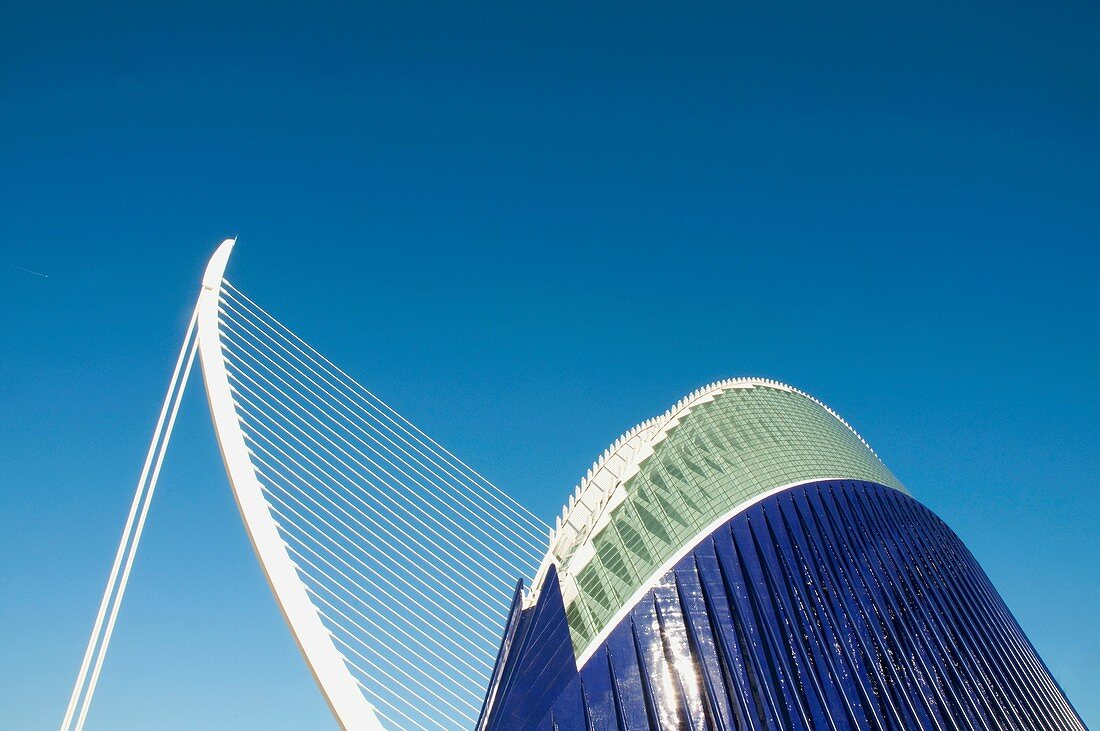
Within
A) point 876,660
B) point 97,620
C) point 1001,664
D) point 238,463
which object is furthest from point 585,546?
point 1001,664

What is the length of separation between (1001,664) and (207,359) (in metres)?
33.5

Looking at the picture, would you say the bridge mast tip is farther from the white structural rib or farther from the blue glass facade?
the blue glass facade

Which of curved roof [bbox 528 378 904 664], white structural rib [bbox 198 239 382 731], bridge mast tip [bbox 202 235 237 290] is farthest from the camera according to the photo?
curved roof [bbox 528 378 904 664]

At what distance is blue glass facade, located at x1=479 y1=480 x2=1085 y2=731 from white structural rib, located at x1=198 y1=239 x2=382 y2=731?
5.05m

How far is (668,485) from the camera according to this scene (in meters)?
30.7

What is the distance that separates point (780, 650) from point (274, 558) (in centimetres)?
1431

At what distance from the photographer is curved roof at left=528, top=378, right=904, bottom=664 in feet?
86.4

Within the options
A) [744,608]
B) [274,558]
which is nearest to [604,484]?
[744,608]

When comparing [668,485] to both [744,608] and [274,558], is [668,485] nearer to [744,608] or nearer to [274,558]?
[744,608]

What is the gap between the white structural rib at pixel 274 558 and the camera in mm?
17312

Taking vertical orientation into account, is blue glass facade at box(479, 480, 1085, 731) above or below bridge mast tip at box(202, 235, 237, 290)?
below

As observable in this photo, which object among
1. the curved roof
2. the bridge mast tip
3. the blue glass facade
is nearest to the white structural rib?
the bridge mast tip

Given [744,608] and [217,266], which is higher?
[217,266]

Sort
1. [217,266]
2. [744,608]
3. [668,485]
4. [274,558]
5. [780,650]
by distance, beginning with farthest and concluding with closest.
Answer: [668,485] → [744,608] → [780,650] → [217,266] → [274,558]
